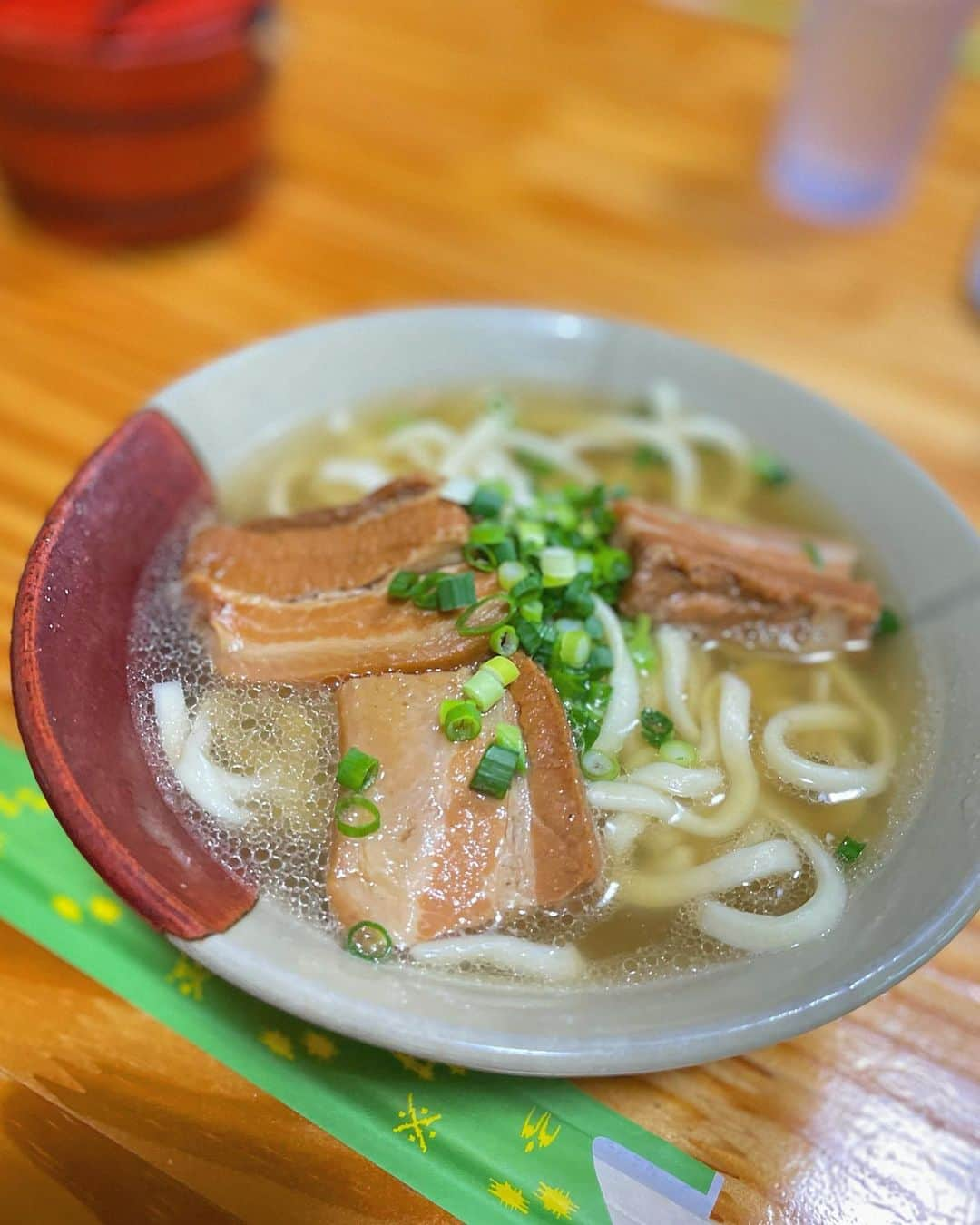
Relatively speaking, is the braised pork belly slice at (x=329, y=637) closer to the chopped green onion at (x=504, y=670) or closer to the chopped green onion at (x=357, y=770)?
the chopped green onion at (x=504, y=670)

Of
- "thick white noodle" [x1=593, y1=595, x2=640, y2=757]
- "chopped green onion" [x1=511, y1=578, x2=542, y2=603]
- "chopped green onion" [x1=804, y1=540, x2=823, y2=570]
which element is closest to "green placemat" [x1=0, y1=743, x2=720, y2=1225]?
"thick white noodle" [x1=593, y1=595, x2=640, y2=757]

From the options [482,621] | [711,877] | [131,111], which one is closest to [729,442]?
[482,621]

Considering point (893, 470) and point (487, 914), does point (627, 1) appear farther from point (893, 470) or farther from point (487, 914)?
point (487, 914)

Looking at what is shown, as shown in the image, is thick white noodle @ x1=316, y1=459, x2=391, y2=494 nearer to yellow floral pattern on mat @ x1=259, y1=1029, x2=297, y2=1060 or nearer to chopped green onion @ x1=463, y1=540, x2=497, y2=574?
chopped green onion @ x1=463, y1=540, x2=497, y2=574

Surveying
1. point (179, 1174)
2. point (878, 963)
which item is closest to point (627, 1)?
point (878, 963)

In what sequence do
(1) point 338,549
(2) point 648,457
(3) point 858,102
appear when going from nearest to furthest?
1. (1) point 338,549
2. (2) point 648,457
3. (3) point 858,102

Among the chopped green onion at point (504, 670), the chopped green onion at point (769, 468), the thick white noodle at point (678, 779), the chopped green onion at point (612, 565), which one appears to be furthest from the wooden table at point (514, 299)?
the chopped green onion at point (612, 565)

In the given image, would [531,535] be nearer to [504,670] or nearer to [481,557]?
[481,557]
